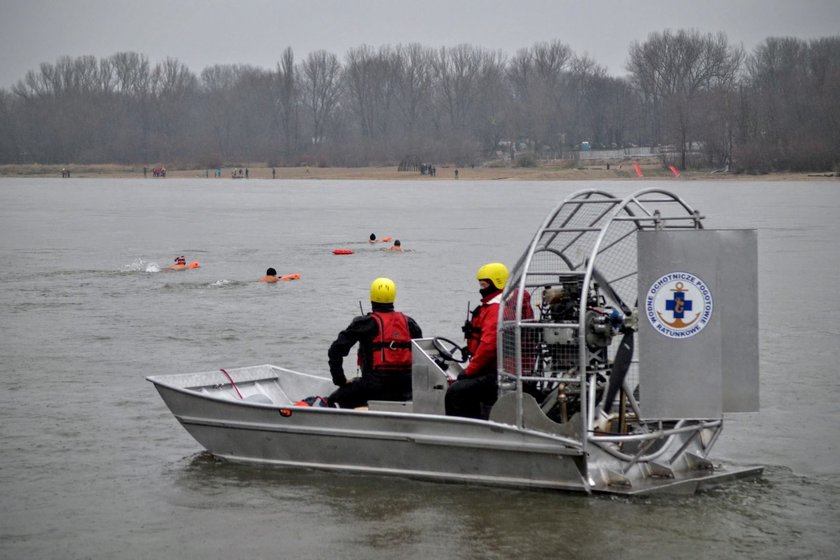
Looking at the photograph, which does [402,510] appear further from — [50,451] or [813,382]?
[813,382]

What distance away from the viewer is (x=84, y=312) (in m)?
21.5

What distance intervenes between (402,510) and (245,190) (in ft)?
233

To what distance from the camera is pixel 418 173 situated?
3996 inches

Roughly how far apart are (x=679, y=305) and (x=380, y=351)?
2648 mm

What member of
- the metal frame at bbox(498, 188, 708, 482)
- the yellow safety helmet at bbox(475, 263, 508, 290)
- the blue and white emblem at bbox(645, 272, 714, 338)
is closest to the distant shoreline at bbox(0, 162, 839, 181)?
the yellow safety helmet at bbox(475, 263, 508, 290)

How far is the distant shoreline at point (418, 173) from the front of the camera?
240 ft

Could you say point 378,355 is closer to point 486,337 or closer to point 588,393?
point 486,337

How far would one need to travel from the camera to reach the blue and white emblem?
8.97 m

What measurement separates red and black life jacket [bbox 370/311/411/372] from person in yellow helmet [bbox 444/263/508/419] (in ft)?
2.04

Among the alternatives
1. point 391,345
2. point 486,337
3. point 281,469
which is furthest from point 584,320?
point 281,469

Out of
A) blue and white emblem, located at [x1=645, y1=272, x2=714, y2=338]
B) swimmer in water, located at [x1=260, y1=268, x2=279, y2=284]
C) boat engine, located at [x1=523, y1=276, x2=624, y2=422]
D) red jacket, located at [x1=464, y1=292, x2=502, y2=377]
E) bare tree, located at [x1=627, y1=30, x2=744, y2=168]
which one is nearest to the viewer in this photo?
blue and white emblem, located at [x1=645, y1=272, x2=714, y2=338]

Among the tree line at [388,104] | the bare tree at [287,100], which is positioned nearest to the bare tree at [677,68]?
the tree line at [388,104]

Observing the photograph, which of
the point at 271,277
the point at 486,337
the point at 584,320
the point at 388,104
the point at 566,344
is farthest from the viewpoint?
the point at 388,104

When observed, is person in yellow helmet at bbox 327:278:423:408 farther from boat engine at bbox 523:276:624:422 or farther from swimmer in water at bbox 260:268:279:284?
swimmer in water at bbox 260:268:279:284
